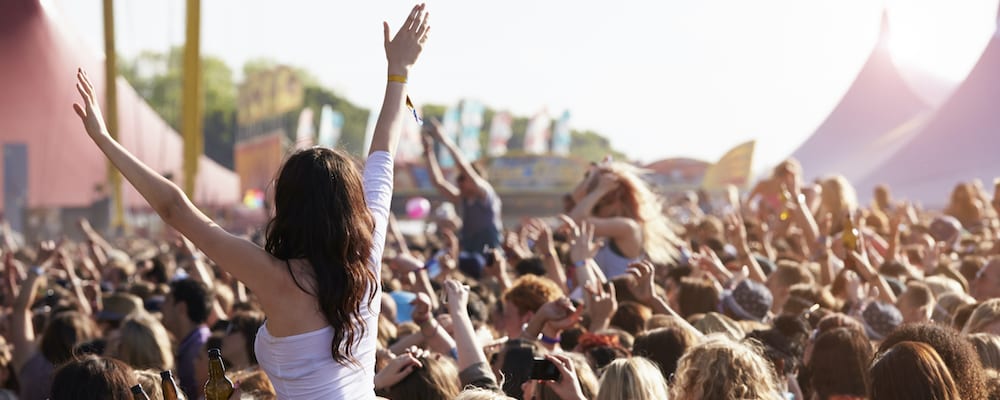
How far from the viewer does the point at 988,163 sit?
1828 centimetres

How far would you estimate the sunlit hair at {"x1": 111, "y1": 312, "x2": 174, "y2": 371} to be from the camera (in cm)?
527

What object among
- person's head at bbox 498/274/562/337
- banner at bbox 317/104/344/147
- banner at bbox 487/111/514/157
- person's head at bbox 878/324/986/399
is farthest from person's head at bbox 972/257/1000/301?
banner at bbox 487/111/514/157

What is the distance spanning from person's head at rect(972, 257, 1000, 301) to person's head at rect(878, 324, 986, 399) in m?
2.61

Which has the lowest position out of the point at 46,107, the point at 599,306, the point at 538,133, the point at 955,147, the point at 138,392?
the point at 538,133

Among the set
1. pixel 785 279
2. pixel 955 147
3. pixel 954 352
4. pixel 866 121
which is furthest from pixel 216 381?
pixel 866 121

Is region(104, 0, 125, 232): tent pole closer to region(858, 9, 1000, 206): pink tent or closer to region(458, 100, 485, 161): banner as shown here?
region(858, 9, 1000, 206): pink tent

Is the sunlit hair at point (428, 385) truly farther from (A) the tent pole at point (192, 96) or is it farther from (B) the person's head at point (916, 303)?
(A) the tent pole at point (192, 96)

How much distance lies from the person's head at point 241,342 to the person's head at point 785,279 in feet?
8.83

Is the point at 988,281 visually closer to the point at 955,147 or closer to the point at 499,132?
the point at 955,147

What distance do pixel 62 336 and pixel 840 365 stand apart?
341 cm

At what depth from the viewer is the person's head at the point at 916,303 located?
17.7 feet

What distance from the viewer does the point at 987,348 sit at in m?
4.04

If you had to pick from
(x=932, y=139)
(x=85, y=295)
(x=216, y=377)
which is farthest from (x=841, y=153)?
(x=216, y=377)

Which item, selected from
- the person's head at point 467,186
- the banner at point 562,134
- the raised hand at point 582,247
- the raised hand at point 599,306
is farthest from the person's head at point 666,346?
the banner at point 562,134
